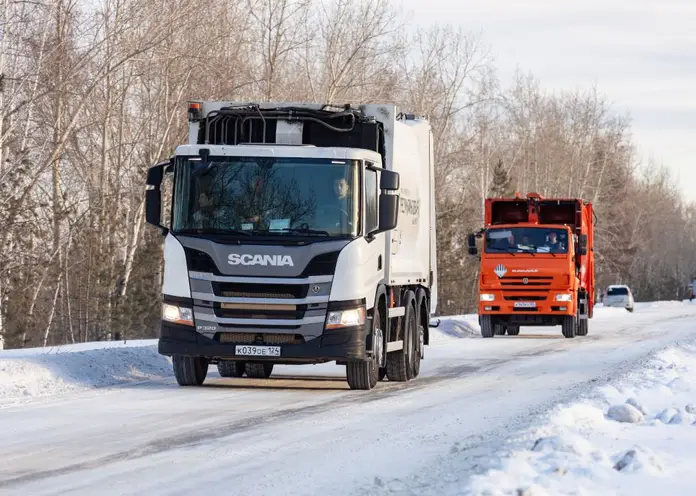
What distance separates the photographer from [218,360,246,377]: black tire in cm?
1798

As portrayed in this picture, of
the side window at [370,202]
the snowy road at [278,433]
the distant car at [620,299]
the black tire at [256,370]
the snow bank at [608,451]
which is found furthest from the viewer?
the distant car at [620,299]

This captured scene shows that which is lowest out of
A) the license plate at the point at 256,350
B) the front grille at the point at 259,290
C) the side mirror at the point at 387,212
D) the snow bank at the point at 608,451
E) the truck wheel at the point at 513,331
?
the truck wheel at the point at 513,331

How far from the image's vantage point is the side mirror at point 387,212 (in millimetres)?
14734

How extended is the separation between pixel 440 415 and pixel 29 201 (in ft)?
69.4

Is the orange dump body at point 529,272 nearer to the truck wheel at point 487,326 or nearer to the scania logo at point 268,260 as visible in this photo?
the truck wheel at point 487,326

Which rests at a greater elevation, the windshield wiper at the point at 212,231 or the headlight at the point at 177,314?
the windshield wiper at the point at 212,231

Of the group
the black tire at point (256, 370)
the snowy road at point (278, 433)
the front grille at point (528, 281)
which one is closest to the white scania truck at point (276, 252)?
the snowy road at point (278, 433)

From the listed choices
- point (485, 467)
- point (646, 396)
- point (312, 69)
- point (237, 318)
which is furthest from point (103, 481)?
point (312, 69)

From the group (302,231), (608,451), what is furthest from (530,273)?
(608,451)

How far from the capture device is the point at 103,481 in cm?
796

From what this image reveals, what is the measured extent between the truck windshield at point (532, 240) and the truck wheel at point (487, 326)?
2.34 meters

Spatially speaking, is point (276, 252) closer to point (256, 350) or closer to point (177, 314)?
point (256, 350)

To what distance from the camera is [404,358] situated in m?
17.2

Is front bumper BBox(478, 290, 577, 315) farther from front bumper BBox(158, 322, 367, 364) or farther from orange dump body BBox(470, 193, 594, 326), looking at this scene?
front bumper BBox(158, 322, 367, 364)
